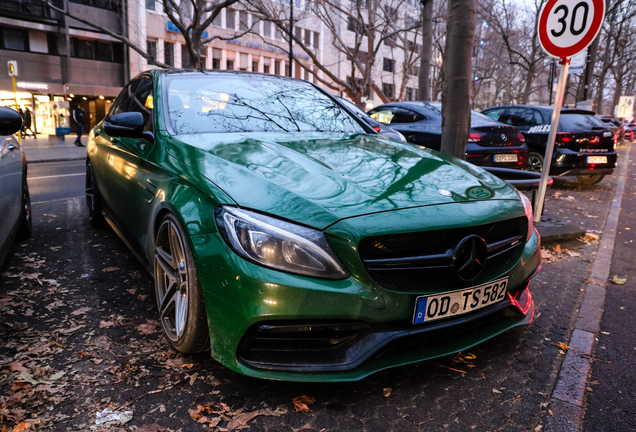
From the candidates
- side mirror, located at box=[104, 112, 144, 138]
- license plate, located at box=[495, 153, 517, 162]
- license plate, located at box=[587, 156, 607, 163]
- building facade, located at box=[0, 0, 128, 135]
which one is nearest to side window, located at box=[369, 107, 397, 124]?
license plate, located at box=[495, 153, 517, 162]

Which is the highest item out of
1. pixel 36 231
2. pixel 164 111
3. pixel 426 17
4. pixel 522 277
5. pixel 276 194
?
pixel 426 17

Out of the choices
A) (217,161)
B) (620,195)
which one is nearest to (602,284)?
(217,161)

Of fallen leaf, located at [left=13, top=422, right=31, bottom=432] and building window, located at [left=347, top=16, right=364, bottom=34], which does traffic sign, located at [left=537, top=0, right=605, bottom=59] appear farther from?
building window, located at [left=347, top=16, right=364, bottom=34]

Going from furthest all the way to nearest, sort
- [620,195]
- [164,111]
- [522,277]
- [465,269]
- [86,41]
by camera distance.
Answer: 1. [86,41]
2. [620,195]
3. [164,111]
4. [522,277]
5. [465,269]

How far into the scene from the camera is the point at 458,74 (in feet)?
19.6

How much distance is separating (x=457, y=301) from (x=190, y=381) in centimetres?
133

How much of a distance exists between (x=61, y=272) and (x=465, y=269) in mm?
3252

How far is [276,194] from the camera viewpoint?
2.28 meters

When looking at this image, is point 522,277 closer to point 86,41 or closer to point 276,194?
point 276,194

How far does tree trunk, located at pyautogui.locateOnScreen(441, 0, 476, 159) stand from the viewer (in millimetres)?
5801

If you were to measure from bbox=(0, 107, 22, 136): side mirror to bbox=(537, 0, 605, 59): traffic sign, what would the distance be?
4.82 meters

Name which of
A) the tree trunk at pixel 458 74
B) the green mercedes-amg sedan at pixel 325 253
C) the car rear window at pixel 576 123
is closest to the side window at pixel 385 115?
the tree trunk at pixel 458 74

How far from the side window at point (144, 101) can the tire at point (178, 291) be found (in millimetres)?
933

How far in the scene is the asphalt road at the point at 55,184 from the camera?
777 centimetres
